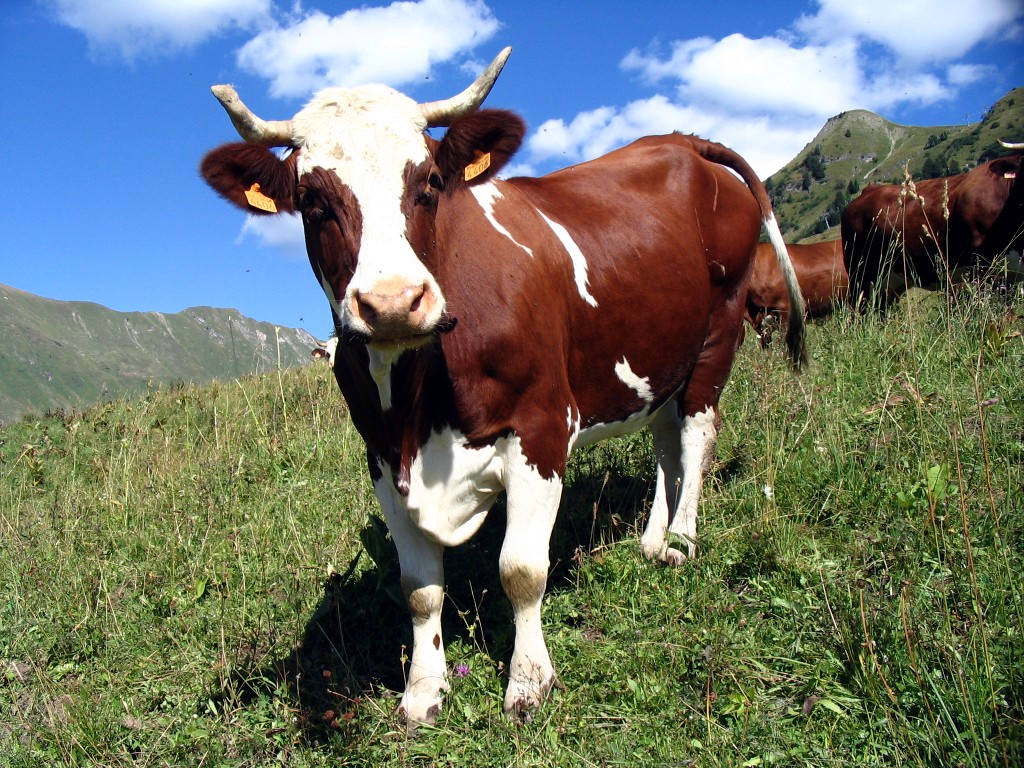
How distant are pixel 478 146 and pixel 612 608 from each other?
8.12ft

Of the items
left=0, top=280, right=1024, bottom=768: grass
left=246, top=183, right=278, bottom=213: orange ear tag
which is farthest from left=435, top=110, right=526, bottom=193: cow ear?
left=0, top=280, right=1024, bottom=768: grass

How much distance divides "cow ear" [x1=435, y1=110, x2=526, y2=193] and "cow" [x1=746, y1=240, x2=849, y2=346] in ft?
33.3

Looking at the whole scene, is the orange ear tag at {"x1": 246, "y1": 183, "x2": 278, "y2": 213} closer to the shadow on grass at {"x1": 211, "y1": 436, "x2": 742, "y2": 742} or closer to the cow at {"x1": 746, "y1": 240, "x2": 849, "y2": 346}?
the shadow on grass at {"x1": 211, "y1": 436, "x2": 742, "y2": 742}

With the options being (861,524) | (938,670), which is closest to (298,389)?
(861,524)

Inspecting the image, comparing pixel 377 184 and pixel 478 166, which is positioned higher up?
pixel 478 166

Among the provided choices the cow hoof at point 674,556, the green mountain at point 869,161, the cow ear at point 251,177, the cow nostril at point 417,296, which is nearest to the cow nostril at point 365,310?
the cow nostril at point 417,296

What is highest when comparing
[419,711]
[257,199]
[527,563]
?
[257,199]

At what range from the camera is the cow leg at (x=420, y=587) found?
4023mm

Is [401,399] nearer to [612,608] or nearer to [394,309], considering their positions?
[394,309]

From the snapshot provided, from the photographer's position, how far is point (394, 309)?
9.66ft

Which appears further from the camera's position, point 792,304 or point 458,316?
point 792,304

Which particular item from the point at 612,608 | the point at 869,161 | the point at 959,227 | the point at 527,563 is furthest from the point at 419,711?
the point at 869,161

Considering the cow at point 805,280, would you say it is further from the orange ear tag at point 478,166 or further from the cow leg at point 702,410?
the orange ear tag at point 478,166

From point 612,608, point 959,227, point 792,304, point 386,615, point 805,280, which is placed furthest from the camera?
point 805,280
